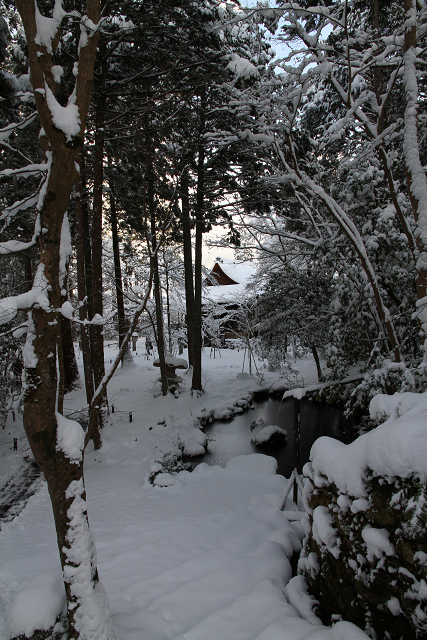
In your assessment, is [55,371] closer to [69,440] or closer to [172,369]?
[69,440]

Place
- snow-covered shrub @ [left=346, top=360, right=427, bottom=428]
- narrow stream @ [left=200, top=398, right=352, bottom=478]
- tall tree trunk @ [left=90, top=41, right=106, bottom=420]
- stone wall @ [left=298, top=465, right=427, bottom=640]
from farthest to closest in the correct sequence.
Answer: narrow stream @ [left=200, top=398, right=352, bottom=478] < tall tree trunk @ [left=90, top=41, right=106, bottom=420] < snow-covered shrub @ [left=346, top=360, right=427, bottom=428] < stone wall @ [left=298, top=465, right=427, bottom=640]

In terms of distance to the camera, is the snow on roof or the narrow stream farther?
the snow on roof

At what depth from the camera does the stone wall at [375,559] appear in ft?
6.54

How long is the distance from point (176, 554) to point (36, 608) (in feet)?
5.38

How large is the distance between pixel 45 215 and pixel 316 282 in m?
10.1

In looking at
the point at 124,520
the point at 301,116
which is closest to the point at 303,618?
the point at 124,520

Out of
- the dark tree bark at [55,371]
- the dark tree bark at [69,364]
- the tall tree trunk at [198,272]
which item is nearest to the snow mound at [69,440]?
the dark tree bark at [55,371]

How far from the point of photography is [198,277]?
12.4 meters

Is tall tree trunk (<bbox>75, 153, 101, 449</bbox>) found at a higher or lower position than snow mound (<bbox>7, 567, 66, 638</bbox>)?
higher

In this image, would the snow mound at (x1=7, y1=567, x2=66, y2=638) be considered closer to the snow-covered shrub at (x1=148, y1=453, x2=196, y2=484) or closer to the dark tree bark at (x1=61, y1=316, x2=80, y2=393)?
the snow-covered shrub at (x1=148, y1=453, x2=196, y2=484)

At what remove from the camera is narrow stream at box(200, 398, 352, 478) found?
28.0 feet

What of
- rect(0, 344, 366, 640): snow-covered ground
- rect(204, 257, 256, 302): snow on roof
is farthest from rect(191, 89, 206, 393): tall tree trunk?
rect(204, 257, 256, 302): snow on roof

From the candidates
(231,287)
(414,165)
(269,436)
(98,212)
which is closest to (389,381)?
(414,165)

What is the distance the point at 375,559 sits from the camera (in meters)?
2.24
